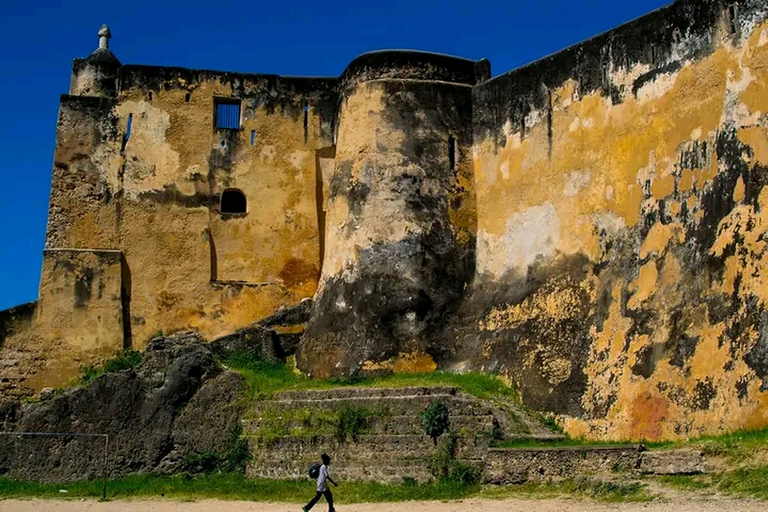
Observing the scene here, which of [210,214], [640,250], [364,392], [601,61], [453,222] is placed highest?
[601,61]

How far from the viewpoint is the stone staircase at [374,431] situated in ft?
55.6

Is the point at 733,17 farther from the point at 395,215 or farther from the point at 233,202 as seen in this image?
the point at 233,202

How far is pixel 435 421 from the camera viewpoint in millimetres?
17094

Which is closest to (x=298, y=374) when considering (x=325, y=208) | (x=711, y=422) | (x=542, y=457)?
(x=325, y=208)

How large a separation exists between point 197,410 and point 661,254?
844cm

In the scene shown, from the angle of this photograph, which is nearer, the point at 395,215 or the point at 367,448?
the point at 367,448

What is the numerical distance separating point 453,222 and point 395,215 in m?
1.17

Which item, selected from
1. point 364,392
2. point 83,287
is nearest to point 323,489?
point 364,392

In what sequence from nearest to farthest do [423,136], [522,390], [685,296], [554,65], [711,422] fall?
[711,422]
[685,296]
[522,390]
[554,65]
[423,136]

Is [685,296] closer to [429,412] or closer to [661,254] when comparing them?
[661,254]

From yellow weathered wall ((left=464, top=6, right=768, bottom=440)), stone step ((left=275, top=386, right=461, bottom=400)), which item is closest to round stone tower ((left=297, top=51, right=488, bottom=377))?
yellow weathered wall ((left=464, top=6, right=768, bottom=440))

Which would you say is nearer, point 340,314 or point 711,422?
point 711,422

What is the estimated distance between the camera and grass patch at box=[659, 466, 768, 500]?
1321 cm

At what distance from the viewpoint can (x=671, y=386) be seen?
16.2 m
